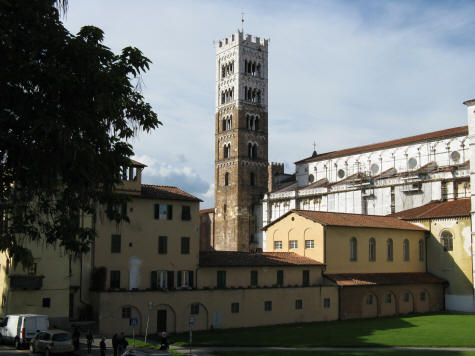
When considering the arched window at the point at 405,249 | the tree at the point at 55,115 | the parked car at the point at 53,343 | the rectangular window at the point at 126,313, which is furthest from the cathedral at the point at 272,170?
the tree at the point at 55,115

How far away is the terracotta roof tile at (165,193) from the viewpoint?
41562 mm

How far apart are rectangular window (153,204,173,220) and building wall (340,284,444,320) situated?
53.9 feet

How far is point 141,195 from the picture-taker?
40.8 meters

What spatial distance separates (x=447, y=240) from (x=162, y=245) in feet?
101

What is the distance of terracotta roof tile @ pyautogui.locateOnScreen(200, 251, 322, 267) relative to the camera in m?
43.3

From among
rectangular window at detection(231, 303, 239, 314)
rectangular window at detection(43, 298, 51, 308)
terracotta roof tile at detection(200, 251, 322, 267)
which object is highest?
terracotta roof tile at detection(200, 251, 322, 267)

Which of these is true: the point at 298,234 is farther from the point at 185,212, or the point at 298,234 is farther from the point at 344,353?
the point at 344,353

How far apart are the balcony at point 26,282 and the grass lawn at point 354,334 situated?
9428mm

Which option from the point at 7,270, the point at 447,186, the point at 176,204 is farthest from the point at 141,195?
the point at 447,186

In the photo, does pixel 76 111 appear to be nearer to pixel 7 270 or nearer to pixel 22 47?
pixel 22 47

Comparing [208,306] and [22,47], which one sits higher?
[22,47]

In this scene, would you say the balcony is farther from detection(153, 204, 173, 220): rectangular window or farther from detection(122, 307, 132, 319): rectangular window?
detection(153, 204, 173, 220): rectangular window

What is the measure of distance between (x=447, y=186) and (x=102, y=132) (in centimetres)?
5966

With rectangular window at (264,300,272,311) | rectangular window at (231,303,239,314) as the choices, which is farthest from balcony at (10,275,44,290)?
rectangular window at (264,300,272,311)
